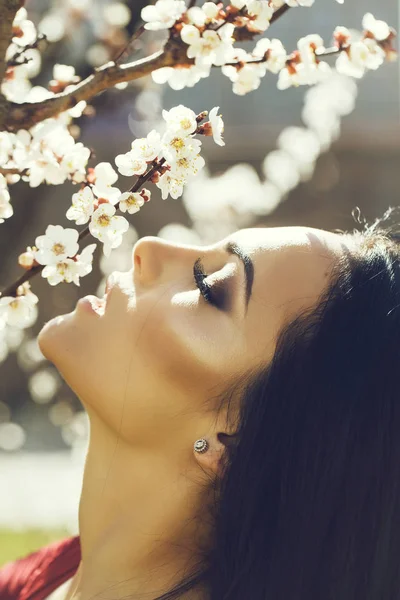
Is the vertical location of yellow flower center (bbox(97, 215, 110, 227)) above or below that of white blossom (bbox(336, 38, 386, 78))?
below

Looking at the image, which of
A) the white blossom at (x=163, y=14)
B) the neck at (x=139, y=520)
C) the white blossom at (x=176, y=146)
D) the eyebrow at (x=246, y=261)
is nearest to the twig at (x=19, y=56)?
the white blossom at (x=163, y=14)

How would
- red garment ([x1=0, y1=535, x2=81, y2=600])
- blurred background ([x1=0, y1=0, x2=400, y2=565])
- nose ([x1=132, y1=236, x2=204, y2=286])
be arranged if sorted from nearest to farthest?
1. nose ([x1=132, y1=236, x2=204, y2=286])
2. red garment ([x1=0, y1=535, x2=81, y2=600])
3. blurred background ([x1=0, y1=0, x2=400, y2=565])

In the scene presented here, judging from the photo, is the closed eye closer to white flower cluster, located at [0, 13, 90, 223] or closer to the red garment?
white flower cluster, located at [0, 13, 90, 223]

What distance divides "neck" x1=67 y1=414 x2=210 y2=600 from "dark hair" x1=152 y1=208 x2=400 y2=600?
0.24ft

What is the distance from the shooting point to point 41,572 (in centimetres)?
152

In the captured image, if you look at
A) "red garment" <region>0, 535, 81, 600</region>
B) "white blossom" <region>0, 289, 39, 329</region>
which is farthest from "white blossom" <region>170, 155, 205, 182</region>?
"red garment" <region>0, 535, 81, 600</region>

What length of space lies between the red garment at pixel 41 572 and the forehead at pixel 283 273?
2.18 ft

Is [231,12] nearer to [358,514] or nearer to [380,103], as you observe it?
[358,514]

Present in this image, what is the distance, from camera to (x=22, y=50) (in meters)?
1.23

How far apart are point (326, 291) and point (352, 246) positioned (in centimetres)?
12

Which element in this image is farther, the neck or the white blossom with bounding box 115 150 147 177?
the neck

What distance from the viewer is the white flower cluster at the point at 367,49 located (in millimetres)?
1283

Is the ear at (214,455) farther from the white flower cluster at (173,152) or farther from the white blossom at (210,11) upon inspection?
the white blossom at (210,11)

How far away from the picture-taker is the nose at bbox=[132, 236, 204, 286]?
1269mm
